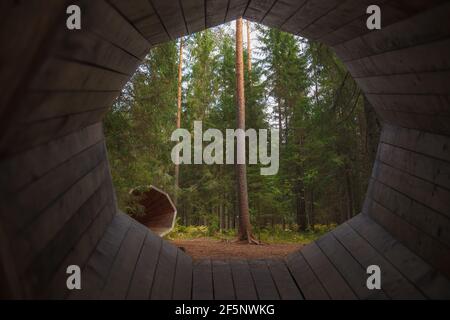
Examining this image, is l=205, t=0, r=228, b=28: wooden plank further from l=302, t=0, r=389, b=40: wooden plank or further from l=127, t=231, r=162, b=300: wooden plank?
l=127, t=231, r=162, b=300: wooden plank

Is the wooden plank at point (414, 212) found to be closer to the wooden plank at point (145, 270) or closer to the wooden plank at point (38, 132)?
the wooden plank at point (145, 270)

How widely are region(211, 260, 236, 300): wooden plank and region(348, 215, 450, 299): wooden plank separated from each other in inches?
71.4

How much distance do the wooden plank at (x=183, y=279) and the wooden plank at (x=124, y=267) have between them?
1.88ft

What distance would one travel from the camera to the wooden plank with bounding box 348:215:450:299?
3.26 m

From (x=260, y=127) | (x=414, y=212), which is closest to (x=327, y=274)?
(x=414, y=212)

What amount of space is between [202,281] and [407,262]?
253cm

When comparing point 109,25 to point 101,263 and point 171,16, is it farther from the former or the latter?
point 101,263

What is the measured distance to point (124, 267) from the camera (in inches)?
151

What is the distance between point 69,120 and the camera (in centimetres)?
328

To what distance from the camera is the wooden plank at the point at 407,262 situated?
326 centimetres

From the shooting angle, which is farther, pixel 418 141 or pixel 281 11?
pixel 281 11

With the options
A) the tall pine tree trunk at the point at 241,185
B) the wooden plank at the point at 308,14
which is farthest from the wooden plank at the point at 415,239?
the tall pine tree trunk at the point at 241,185

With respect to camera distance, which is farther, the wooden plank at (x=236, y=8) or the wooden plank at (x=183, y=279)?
the wooden plank at (x=236, y=8)

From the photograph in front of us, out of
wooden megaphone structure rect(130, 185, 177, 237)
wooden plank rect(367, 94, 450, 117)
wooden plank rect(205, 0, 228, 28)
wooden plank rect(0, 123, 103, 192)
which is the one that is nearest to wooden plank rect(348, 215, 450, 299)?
wooden plank rect(367, 94, 450, 117)
